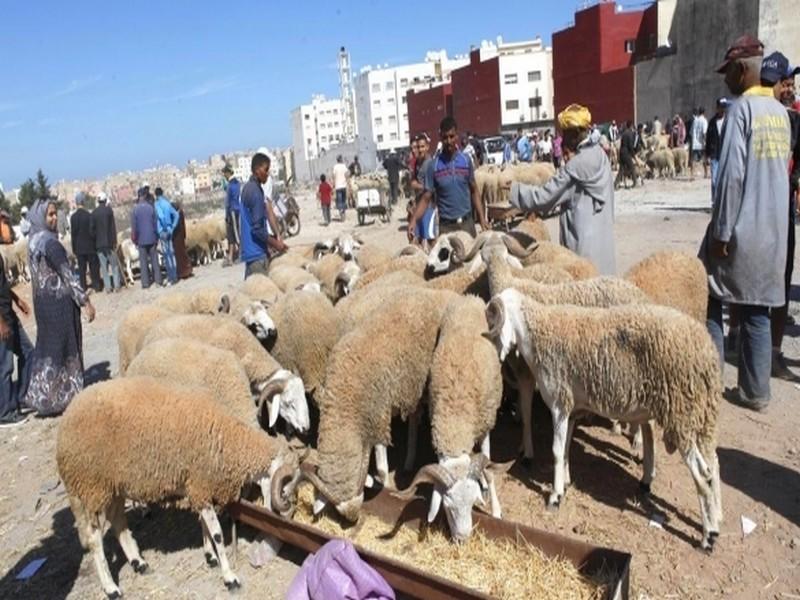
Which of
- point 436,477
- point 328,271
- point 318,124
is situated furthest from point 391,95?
point 436,477

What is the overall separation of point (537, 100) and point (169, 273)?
54.3 metres

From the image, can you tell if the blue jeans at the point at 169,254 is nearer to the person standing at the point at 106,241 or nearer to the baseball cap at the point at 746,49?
the person standing at the point at 106,241

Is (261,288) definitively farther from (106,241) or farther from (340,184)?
(340,184)

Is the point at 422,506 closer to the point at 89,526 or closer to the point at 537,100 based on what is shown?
the point at 89,526

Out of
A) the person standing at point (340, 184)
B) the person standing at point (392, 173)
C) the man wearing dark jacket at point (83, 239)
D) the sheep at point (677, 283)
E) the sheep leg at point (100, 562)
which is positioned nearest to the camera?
the sheep leg at point (100, 562)

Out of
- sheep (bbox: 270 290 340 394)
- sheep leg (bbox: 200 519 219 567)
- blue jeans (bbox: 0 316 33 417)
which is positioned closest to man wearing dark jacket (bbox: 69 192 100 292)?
blue jeans (bbox: 0 316 33 417)

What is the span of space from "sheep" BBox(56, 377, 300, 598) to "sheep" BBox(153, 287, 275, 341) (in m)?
1.90

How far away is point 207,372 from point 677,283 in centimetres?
392

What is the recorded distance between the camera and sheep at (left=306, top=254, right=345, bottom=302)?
7.92 m

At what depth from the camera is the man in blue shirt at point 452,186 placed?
755 cm

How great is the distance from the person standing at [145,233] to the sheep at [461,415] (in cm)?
1201

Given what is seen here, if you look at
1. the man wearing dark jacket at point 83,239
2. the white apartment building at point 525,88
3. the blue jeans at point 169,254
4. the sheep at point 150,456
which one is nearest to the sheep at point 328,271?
the sheep at point 150,456

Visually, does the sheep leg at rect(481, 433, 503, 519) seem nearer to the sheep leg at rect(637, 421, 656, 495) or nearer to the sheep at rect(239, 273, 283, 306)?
the sheep leg at rect(637, 421, 656, 495)

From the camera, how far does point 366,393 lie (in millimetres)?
4836
